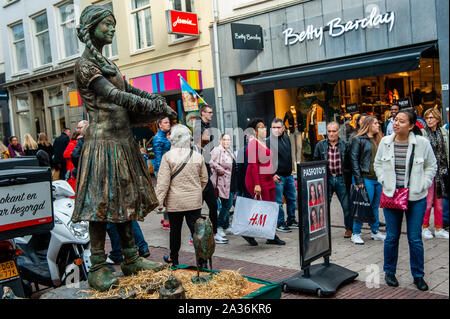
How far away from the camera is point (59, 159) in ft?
35.3

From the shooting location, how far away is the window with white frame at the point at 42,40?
20.2 m

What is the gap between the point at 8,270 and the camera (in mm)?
4285

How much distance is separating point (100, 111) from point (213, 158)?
3.97m

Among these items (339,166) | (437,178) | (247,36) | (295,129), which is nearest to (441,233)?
(437,178)

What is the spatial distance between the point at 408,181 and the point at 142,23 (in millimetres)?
13112

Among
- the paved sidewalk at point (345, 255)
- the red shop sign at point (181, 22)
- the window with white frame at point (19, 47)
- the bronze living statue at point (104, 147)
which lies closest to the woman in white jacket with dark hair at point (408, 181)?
the paved sidewalk at point (345, 255)

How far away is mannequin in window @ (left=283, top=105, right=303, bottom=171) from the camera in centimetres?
1273

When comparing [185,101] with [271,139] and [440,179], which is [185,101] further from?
[440,179]

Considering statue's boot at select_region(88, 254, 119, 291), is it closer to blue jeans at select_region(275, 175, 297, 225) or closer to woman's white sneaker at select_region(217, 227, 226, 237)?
woman's white sneaker at select_region(217, 227, 226, 237)

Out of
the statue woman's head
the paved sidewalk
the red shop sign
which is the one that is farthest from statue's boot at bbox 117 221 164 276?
the red shop sign

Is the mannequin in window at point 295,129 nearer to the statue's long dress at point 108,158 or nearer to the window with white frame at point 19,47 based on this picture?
the statue's long dress at point 108,158

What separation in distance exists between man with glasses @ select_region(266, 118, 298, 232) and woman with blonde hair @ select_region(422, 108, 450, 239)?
2117mm
